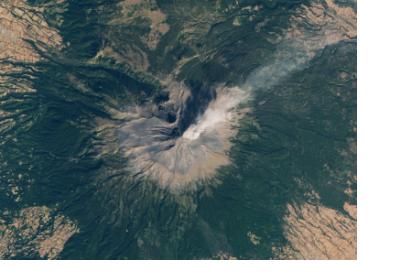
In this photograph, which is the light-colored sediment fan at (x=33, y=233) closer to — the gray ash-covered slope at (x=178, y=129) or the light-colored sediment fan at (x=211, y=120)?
the gray ash-covered slope at (x=178, y=129)

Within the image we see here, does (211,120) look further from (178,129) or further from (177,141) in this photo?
(177,141)

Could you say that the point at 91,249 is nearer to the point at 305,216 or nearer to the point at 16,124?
the point at 16,124

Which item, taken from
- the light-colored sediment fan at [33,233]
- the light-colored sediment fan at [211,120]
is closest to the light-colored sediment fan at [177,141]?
the light-colored sediment fan at [211,120]

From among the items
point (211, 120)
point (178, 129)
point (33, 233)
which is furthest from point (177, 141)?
point (33, 233)

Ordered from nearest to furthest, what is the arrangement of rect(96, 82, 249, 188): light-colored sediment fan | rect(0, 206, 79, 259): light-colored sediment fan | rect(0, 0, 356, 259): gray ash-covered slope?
rect(0, 206, 79, 259): light-colored sediment fan, rect(0, 0, 356, 259): gray ash-covered slope, rect(96, 82, 249, 188): light-colored sediment fan

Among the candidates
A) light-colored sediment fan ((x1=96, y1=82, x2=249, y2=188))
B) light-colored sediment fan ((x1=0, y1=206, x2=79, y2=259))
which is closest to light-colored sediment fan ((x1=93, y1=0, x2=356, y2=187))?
light-colored sediment fan ((x1=96, y1=82, x2=249, y2=188))

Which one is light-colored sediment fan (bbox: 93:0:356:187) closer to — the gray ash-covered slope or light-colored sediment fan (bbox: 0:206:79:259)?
the gray ash-covered slope

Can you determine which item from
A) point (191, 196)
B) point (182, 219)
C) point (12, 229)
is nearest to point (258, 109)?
point (191, 196)
